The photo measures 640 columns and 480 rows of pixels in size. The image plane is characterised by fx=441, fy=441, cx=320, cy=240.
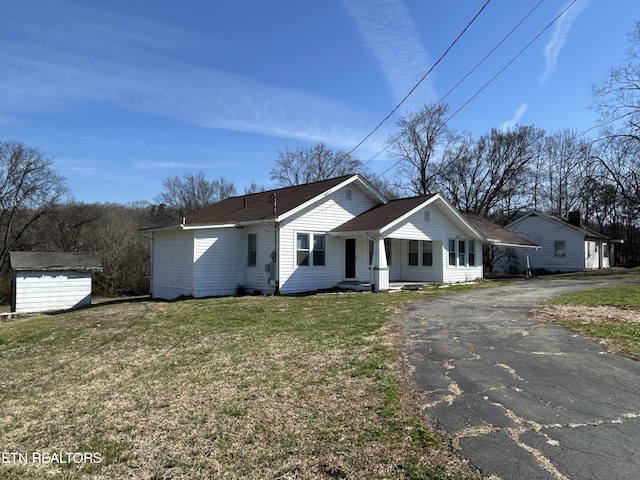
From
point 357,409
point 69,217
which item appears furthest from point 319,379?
point 69,217

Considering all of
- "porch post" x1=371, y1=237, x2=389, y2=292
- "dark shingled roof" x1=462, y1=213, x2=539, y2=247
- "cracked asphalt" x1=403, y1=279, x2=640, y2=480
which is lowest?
"cracked asphalt" x1=403, y1=279, x2=640, y2=480

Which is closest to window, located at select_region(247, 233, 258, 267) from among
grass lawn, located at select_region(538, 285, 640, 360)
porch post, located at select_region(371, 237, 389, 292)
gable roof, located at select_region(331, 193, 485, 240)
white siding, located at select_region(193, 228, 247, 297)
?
white siding, located at select_region(193, 228, 247, 297)

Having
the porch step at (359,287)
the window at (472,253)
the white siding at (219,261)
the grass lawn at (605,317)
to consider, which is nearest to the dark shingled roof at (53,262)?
the white siding at (219,261)

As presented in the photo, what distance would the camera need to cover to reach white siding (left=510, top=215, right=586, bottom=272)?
108 feet

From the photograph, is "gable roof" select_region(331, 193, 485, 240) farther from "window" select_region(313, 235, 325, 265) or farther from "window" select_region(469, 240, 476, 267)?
"window" select_region(469, 240, 476, 267)

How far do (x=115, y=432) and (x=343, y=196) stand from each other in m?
15.7

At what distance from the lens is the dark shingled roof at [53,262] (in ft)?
61.6

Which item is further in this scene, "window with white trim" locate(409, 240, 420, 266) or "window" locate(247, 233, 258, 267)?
"window with white trim" locate(409, 240, 420, 266)

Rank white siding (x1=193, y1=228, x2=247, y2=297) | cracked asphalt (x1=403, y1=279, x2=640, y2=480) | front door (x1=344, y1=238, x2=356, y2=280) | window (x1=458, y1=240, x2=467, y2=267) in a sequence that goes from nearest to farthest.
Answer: cracked asphalt (x1=403, y1=279, x2=640, y2=480), white siding (x1=193, y1=228, x2=247, y2=297), front door (x1=344, y1=238, x2=356, y2=280), window (x1=458, y1=240, x2=467, y2=267)

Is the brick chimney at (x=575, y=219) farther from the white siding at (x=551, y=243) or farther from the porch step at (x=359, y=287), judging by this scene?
the porch step at (x=359, y=287)

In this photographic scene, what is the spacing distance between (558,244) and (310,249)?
24998 mm

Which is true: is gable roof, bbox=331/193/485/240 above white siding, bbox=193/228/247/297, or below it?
above

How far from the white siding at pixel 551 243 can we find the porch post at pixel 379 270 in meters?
21.9

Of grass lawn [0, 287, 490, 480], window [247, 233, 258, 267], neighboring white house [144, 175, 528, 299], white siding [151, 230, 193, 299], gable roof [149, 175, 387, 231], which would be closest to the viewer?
grass lawn [0, 287, 490, 480]
